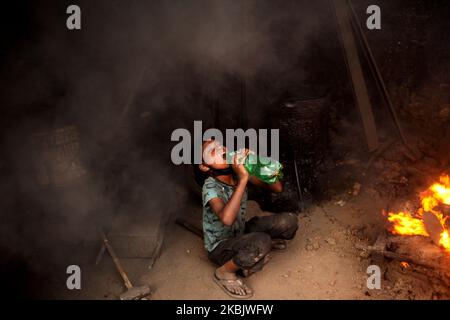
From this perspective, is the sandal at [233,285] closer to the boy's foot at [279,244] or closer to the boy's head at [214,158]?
the boy's foot at [279,244]

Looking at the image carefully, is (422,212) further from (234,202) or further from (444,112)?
(234,202)

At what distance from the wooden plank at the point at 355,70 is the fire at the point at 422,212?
1.11 metres

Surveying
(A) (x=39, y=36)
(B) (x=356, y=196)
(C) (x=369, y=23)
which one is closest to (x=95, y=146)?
(A) (x=39, y=36)

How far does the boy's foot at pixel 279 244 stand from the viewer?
14.7ft

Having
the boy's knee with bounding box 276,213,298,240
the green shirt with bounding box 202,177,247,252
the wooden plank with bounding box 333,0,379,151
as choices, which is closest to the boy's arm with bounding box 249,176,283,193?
the green shirt with bounding box 202,177,247,252

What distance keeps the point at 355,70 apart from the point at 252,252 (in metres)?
2.83

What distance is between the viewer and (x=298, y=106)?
16.1 feet

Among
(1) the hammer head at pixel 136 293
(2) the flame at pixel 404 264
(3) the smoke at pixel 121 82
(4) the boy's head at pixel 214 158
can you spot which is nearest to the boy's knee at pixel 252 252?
(4) the boy's head at pixel 214 158

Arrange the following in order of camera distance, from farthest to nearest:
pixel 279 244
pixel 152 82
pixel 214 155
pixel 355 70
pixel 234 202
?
pixel 152 82 < pixel 355 70 < pixel 279 244 < pixel 214 155 < pixel 234 202

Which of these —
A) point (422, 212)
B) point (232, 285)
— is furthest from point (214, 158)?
point (422, 212)

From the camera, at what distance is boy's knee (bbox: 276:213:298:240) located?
4.18 metres

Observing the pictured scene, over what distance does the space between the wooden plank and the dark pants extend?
75.9 inches

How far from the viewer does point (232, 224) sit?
395cm

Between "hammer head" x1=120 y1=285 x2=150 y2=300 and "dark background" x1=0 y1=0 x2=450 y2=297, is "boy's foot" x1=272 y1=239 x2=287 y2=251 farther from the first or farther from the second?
"dark background" x1=0 y1=0 x2=450 y2=297
